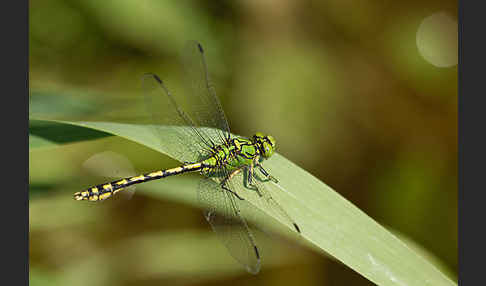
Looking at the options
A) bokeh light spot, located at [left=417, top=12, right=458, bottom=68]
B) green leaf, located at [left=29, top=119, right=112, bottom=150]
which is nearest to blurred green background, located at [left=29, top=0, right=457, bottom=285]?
bokeh light spot, located at [left=417, top=12, right=458, bottom=68]

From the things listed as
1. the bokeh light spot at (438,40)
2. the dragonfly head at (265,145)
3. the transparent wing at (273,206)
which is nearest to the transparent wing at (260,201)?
the transparent wing at (273,206)

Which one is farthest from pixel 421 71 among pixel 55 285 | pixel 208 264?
pixel 55 285

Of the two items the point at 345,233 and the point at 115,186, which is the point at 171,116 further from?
the point at 345,233

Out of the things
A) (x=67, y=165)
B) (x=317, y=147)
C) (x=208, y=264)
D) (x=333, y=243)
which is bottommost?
(x=333, y=243)

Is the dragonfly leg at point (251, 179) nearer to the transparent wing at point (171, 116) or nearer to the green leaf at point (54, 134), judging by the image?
the transparent wing at point (171, 116)

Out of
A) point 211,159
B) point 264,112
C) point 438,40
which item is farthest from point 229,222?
point 438,40

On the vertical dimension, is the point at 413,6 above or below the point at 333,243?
above

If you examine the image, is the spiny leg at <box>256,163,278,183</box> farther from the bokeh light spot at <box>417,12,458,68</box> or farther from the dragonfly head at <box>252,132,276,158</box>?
the bokeh light spot at <box>417,12,458,68</box>

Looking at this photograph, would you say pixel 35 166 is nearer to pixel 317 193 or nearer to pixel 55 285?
pixel 55 285
